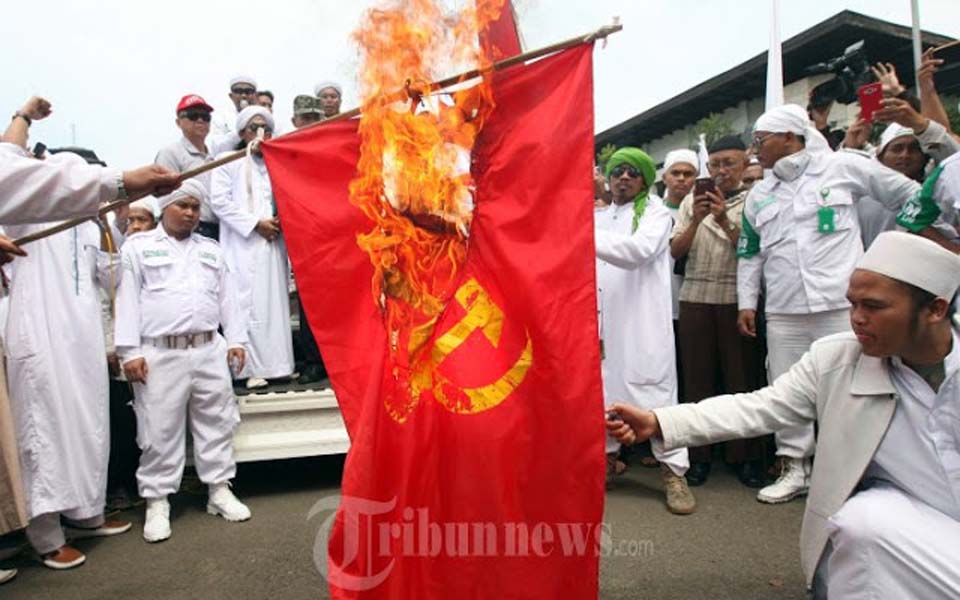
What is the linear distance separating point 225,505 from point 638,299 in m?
3.10

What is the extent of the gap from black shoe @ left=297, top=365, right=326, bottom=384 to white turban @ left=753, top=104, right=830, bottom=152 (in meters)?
3.76

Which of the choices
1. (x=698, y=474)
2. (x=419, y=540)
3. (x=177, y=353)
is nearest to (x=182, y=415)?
(x=177, y=353)

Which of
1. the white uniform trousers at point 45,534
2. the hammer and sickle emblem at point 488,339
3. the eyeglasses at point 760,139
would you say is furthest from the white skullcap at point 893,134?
the white uniform trousers at point 45,534

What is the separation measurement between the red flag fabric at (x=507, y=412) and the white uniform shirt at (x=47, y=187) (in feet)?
4.80

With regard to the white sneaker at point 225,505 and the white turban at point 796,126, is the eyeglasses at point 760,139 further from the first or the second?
the white sneaker at point 225,505

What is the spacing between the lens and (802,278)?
13.8 ft

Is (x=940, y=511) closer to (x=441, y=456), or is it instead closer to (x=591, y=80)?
(x=441, y=456)

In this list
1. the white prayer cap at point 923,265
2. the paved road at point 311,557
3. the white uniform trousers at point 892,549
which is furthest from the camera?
the paved road at point 311,557

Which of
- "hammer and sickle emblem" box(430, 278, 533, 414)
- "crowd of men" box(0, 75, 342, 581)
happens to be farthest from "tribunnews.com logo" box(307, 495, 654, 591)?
"crowd of men" box(0, 75, 342, 581)

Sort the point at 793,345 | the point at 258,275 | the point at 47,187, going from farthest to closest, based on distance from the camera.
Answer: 1. the point at 258,275
2. the point at 793,345
3. the point at 47,187

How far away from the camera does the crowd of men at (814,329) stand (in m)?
2.22

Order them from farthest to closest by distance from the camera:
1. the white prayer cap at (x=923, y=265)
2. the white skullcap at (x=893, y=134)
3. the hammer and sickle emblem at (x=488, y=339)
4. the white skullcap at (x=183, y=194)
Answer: the white skullcap at (x=183, y=194), the white skullcap at (x=893, y=134), the hammer and sickle emblem at (x=488, y=339), the white prayer cap at (x=923, y=265)

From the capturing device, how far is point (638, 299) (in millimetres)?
4551

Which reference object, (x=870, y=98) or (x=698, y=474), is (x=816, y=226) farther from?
(x=698, y=474)
